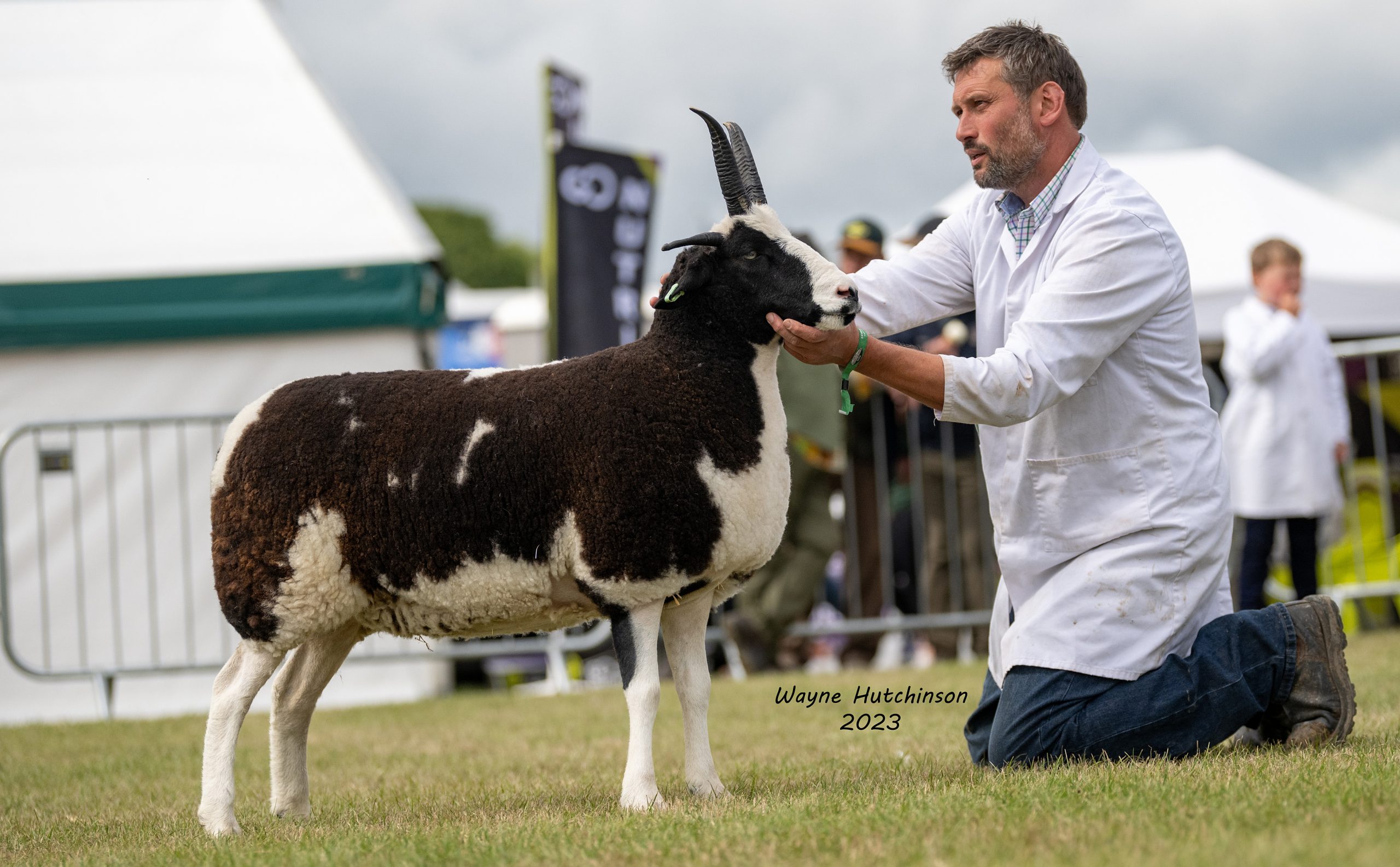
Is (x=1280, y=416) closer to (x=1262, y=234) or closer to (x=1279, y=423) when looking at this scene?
(x=1279, y=423)

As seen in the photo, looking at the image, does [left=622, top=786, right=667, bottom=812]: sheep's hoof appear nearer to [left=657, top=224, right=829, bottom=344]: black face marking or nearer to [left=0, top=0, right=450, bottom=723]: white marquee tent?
[left=657, top=224, right=829, bottom=344]: black face marking

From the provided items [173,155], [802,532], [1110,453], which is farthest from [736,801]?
[173,155]

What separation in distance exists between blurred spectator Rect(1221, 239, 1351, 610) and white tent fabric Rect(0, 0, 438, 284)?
4.88 meters

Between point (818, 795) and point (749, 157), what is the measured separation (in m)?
1.73

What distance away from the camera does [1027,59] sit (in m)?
3.88

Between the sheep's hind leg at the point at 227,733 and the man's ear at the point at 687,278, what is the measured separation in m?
1.47

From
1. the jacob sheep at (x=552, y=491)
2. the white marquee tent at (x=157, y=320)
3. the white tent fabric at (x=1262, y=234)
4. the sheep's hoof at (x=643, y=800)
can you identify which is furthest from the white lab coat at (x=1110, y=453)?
the white tent fabric at (x=1262, y=234)

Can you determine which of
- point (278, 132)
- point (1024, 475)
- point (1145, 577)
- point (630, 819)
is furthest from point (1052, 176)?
point (278, 132)

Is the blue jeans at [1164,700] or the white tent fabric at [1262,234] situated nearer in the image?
the blue jeans at [1164,700]

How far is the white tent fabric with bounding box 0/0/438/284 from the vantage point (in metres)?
8.15

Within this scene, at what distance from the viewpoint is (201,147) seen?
865 centimetres

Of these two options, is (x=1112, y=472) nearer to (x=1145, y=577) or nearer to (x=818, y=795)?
(x=1145, y=577)

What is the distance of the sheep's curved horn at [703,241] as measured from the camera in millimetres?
3520

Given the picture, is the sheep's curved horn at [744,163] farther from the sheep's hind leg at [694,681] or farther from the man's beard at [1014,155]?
the sheep's hind leg at [694,681]
